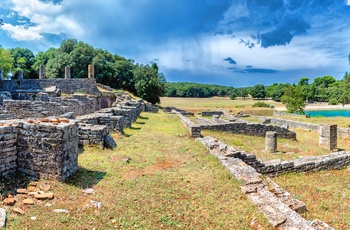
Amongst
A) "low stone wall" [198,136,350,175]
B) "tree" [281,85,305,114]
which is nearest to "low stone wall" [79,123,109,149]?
"low stone wall" [198,136,350,175]

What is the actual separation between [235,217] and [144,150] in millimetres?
5776

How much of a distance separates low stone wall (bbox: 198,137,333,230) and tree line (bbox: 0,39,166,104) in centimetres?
4635

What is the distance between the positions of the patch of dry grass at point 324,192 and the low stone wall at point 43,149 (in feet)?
19.1

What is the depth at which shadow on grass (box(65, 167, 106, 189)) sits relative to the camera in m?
6.25

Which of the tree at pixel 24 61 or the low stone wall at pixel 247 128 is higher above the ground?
the tree at pixel 24 61

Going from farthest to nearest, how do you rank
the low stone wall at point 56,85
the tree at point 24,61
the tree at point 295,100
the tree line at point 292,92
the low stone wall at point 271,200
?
the tree at point 24,61 < the tree line at point 292,92 < the tree at point 295,100 < the low stone wall at point 56,85 < the low stone wall at point 271,200

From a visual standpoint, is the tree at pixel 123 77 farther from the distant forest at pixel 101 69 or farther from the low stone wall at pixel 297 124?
the low stone wall at pixel 297 124

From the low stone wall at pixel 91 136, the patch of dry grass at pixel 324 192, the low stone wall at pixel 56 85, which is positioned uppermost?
the low stone wall at pixel 56 85

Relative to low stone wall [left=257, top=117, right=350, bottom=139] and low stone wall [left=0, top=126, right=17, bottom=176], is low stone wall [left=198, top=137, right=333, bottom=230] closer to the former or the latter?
low stone wall [left=0, top=126, right=17, bottom=176]

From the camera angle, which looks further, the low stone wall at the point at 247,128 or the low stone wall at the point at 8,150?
the low stone wall at the point at 247,128

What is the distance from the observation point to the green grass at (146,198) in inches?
190

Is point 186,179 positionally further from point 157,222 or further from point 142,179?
point 157,222

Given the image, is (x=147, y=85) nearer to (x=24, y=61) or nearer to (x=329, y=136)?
(x=24, y=61)

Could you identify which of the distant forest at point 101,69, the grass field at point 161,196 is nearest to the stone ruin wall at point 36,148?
the grass field at point 161,196
